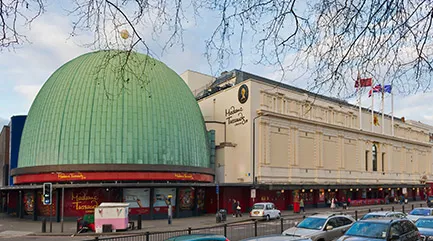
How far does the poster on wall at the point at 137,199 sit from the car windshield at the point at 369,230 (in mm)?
28468

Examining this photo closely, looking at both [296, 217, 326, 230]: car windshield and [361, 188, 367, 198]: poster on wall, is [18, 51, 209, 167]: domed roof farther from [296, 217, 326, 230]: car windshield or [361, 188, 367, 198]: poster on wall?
[361, 188, 367, 198]: poster on wall

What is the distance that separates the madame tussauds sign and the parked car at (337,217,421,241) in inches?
1398

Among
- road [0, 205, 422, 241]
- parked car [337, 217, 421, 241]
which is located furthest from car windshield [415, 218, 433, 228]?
road [0, 205, 422, 241]

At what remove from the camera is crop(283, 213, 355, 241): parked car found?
19562 millimetres

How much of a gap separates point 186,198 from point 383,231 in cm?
3236

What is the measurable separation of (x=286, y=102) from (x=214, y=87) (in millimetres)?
12315

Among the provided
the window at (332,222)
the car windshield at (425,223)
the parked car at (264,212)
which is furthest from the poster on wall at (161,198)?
the car windshield at (425,223)

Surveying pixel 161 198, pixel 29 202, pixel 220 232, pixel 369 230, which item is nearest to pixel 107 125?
pixel 161 198

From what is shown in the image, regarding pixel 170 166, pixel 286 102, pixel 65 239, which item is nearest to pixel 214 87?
pixel 286 102

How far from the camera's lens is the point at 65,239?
28.4 m

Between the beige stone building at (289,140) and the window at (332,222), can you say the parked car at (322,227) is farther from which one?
the beige stone building at (289,140)

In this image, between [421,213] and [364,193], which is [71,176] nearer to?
[421,213]

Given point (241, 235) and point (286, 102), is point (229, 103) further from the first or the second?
point (241, 235)

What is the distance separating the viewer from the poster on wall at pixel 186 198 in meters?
45.5
